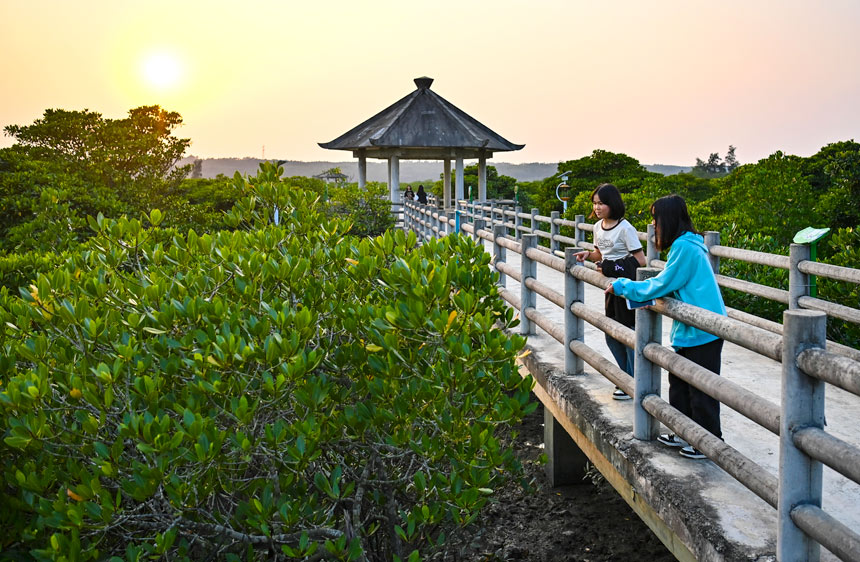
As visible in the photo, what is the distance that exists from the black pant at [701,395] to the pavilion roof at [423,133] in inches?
990

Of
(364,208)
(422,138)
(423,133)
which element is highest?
(423,133)

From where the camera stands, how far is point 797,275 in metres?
6.09

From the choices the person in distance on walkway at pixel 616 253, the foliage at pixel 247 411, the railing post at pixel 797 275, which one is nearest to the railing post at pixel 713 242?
the railing post at pixel 797 275

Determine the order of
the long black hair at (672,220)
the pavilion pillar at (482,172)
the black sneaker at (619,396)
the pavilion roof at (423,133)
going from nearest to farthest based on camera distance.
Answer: the long black hair at (672,220) → the black sneaker at (619,396) → the pavilion roof at (423,133) → the pavilion pillar at (482,172)

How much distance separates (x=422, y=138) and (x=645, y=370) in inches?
1032

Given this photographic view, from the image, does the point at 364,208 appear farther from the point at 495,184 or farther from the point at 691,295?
the point at 495,184

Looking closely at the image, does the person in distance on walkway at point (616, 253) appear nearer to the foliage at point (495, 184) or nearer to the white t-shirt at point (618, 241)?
the white t-shirt at point (618, 241)

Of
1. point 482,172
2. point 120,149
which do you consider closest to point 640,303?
point 120,149

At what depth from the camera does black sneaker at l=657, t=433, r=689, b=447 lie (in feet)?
12.8

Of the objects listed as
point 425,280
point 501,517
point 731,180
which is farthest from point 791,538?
point 731,180

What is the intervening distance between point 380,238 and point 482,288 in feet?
2.29

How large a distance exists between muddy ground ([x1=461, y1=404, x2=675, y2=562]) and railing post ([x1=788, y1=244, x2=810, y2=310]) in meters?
2.21

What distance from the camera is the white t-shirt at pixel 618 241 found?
207 inches

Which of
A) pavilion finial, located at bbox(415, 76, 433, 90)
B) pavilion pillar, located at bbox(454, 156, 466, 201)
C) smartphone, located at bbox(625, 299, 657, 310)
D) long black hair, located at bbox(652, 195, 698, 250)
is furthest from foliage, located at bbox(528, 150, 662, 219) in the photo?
smartphone, located at bbox(625, 299, 657, 310)
